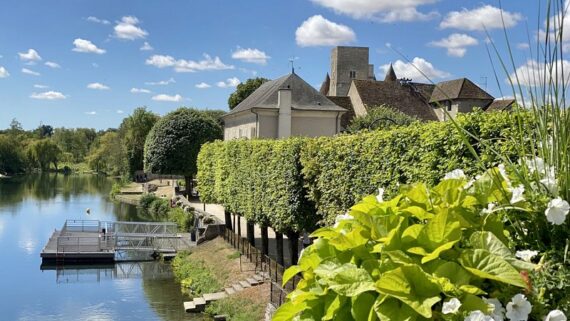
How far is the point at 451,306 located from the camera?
74.8 inches

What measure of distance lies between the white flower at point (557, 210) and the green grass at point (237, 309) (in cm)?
1497

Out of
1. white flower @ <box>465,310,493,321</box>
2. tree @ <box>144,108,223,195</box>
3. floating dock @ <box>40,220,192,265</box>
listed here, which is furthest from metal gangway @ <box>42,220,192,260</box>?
white flower @ <box>465,310,493,321</box>

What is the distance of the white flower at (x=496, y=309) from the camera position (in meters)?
1.97

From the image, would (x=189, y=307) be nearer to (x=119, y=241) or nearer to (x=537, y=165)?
(x=119, y=241)

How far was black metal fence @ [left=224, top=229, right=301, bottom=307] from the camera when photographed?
1512cm

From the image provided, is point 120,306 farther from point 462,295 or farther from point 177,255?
point 462,295

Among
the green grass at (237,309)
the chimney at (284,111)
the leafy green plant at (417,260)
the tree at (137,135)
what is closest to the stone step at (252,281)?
the green grass at (237,309)

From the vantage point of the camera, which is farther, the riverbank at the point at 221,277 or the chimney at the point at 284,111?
the chimney at the point at 284,111

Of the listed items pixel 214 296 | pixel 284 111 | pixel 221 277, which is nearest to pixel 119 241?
pixel 221 277

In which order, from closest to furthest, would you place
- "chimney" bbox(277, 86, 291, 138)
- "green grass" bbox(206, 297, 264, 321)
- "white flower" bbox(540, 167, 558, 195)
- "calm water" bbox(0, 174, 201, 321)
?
"white flower" bbox(540, 167, 558, 195), "green grass" bbox(206, 297, 264, 321), "calm water" bbox(0, 174, 201, 321), "chimney" bbox(277, 86, 291, 138)

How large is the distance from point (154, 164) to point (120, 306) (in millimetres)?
30372

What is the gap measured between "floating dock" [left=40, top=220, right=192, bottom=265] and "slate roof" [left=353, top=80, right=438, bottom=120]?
1980cm

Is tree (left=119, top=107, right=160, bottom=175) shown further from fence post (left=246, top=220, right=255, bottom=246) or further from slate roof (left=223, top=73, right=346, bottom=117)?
fence post (left=246, top=220, right=255, bottom=246)

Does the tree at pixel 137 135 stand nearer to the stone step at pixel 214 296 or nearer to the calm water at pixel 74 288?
the calm water at pixel 74 288
